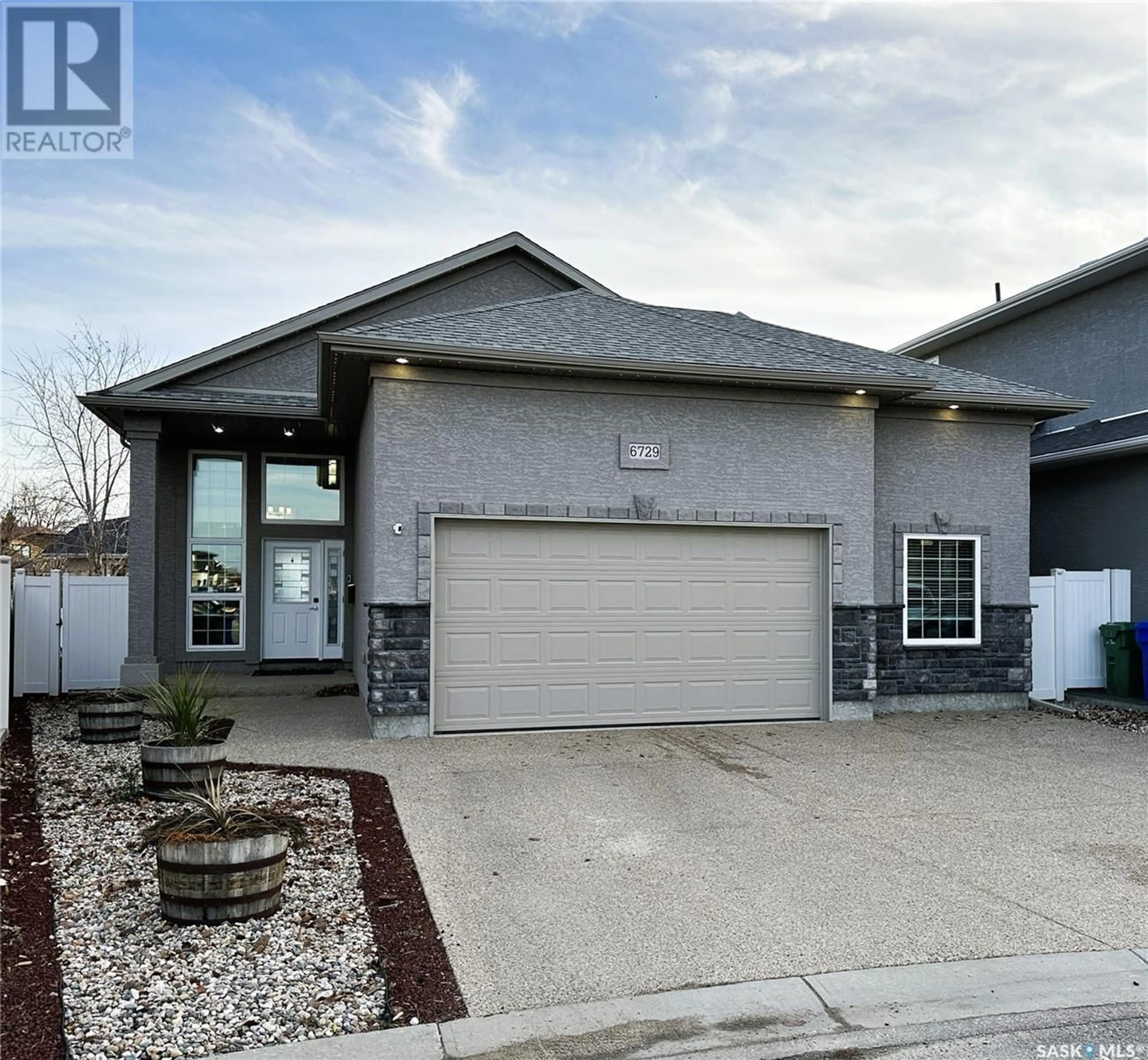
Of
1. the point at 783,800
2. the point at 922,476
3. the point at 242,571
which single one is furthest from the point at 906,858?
the point at 242,571

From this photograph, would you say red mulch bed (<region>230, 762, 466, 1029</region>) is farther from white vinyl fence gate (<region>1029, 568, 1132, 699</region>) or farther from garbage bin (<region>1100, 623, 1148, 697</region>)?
garbage bin (<region>1100, 623, 1148, 697</region>)

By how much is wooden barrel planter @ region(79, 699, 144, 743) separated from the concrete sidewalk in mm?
5879

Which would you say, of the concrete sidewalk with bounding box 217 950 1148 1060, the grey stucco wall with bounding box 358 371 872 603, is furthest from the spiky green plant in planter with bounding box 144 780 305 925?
the grey stucco wall with bounding box 358 371 872 603

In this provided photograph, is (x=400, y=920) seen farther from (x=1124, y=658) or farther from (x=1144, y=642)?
(x=1124, y=658)

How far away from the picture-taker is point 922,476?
Answer: 35.8 feet

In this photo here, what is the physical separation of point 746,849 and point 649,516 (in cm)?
446

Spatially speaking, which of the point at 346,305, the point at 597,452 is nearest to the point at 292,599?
the point at 346,305

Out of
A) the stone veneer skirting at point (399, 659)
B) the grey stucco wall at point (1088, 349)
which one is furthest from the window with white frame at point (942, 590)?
the stone veneer skirting at point (399, 659)

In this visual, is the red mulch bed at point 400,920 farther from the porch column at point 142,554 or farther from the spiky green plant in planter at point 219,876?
the porch column at point 142,554

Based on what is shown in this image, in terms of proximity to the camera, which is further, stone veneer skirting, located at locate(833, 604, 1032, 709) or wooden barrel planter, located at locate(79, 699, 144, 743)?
stone veneer skirting, located at locate(833, 604, 1032, 709)

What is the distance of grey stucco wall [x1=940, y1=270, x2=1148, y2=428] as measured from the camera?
13688 millimetres

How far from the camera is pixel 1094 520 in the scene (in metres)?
13.4

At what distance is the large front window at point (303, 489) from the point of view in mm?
13961

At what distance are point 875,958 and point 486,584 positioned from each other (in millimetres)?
5772
